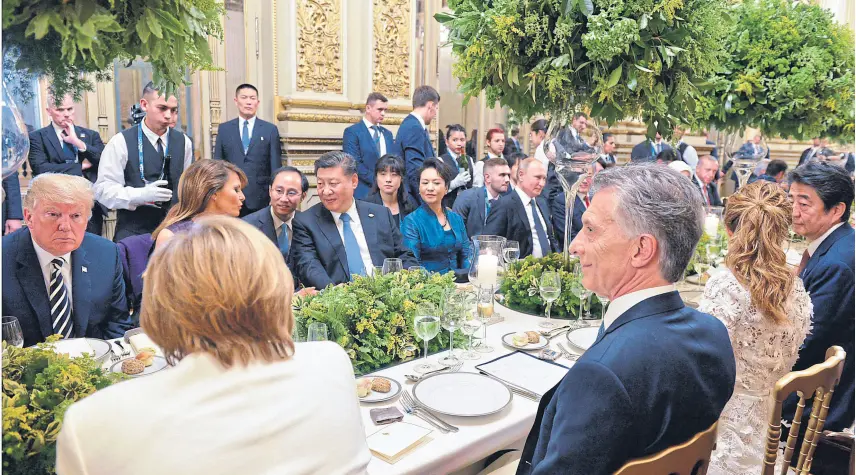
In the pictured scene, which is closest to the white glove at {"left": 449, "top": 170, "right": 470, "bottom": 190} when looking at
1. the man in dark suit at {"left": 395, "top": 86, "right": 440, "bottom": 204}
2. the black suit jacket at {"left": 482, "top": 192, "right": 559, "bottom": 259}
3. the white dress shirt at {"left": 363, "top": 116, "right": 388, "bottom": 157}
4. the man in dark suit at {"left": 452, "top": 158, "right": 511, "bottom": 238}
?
the man in dark suit at {"left": 395, "top": 86, "right": 440, "bottom": 204}

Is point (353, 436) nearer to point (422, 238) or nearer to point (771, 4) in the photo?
point (422, 238)

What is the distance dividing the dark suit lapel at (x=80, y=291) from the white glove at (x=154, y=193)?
4.87ft

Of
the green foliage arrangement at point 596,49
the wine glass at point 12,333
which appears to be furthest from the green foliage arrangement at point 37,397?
the green foliage arrangement at point 596,49

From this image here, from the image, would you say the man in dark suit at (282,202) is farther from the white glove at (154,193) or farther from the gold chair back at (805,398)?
the gold chair back at (805,398)

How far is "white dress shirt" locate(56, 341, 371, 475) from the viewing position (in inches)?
35.5

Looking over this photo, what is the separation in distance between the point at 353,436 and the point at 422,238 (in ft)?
7.97

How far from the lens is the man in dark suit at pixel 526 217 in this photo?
3.73 meters

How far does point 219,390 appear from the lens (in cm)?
96

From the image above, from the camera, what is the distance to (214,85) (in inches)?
246

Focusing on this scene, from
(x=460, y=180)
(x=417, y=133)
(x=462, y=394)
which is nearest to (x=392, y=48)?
(x=417, y=133)

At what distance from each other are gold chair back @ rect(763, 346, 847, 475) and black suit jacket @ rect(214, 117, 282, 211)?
12.7ft

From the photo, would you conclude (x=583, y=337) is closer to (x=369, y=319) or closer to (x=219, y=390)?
(x=369, y=319)

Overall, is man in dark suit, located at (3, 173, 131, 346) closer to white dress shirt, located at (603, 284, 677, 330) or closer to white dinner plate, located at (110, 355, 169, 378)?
Answer: white dinner plate, located at (110, 355, 169, 378)

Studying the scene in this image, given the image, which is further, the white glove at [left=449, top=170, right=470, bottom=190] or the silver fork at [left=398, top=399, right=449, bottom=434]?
the white glove at [left=449, top=170, right=470, bottom=190]
